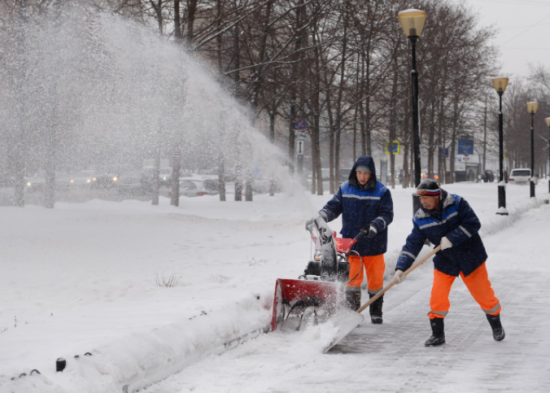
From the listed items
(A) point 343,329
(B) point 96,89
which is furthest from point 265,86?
(A) point 343,329

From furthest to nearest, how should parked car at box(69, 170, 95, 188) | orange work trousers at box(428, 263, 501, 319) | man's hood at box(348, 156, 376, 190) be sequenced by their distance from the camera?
1. parked car at box(69, 170, 95, 188)
2. man's hood at box(348, 156, 376, 190)
3. orange work trousers at box(428, 263, 501, 319)

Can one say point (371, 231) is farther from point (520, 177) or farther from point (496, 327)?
point (520, 177)

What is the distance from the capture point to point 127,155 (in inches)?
1154

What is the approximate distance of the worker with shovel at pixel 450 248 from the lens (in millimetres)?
5914

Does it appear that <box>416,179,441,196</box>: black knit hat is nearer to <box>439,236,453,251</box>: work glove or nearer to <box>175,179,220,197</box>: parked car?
<box>439,236,453,251</box>: work glove

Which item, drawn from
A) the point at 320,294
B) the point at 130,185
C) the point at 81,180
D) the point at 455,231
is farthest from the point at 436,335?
the point at 81,180

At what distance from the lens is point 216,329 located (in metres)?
5.98

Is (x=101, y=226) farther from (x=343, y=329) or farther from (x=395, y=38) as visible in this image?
(x=395, y=38)

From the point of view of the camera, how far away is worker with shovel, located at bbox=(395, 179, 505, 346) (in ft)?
19.4

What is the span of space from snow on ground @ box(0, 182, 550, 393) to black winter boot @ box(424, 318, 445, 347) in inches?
3.5

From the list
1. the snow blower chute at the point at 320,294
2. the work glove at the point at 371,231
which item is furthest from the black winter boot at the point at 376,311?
the work glove at the point at 371,231

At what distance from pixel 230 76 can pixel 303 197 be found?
14921mm

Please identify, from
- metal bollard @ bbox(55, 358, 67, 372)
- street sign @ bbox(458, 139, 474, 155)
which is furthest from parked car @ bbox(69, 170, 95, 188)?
metal bollard @ bbox(55, 358, 67, 372)

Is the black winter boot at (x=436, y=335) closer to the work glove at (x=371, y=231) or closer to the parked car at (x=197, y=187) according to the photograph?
the work glove at (x=371, y=231)
